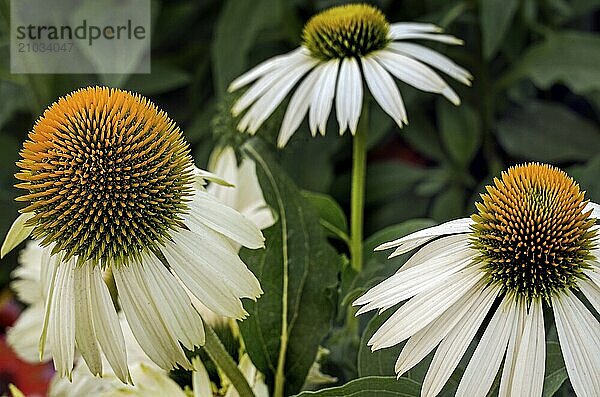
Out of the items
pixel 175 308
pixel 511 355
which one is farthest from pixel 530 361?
pixel 175 308

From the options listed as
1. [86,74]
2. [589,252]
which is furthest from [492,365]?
[86,74]

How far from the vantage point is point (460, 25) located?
777 millimetres

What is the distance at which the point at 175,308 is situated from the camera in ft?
0.90

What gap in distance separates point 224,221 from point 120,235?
4 cm

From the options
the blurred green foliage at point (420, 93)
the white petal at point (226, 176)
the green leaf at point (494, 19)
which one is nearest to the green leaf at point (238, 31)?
the blurred green foliage at point (420, 93)

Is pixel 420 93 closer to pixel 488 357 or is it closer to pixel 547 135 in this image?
pixel 547 135

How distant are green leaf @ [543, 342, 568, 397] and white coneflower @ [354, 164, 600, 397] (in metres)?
0.04

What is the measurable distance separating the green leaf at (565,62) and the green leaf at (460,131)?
50mm

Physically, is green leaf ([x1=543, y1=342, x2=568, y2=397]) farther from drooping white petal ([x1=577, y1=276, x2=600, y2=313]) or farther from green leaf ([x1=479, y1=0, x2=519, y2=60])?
green leaf ([x1=479, y1=0, x2=519, y2=60])

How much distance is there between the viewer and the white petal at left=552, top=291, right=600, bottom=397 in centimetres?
26

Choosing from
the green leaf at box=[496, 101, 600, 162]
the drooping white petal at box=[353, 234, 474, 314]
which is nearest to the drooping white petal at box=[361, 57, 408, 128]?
the drooping white petal at box=[353, 234, 474, 314]

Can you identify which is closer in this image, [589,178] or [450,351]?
[450,351]

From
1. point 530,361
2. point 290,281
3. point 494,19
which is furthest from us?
point 494,19

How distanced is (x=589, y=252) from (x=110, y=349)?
0.16 metres
